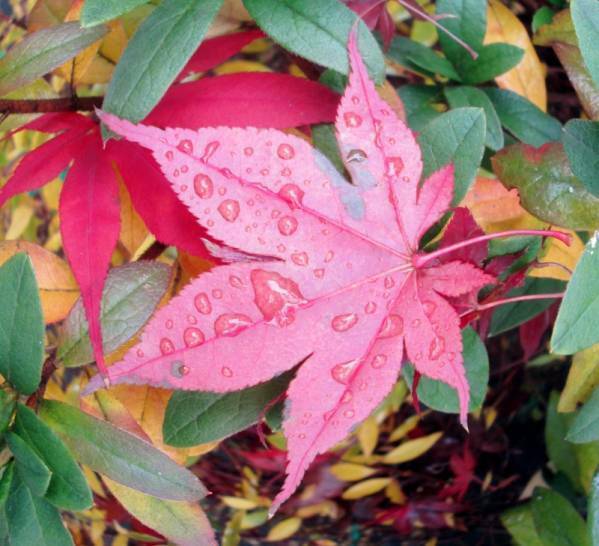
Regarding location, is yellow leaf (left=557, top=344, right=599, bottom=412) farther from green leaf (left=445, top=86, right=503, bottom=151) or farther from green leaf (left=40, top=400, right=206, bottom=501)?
green leaf (left=40, top=400, right=206, bottom=501)

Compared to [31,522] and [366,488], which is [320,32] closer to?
[31,522]

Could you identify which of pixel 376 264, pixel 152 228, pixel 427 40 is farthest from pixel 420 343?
pixel 427 40

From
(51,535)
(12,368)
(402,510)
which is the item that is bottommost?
(402,510)

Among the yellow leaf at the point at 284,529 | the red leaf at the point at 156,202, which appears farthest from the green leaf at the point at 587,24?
the yellow leaf at the point at 284,529

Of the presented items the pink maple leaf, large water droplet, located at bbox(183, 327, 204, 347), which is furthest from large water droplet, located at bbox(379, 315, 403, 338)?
large water droplet, located at bbox(183, 327, 204, 347)

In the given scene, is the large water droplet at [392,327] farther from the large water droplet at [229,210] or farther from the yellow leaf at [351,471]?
the yellow leaf at [351,471]

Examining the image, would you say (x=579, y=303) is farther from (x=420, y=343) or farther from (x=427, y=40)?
(x=427, y=40)
